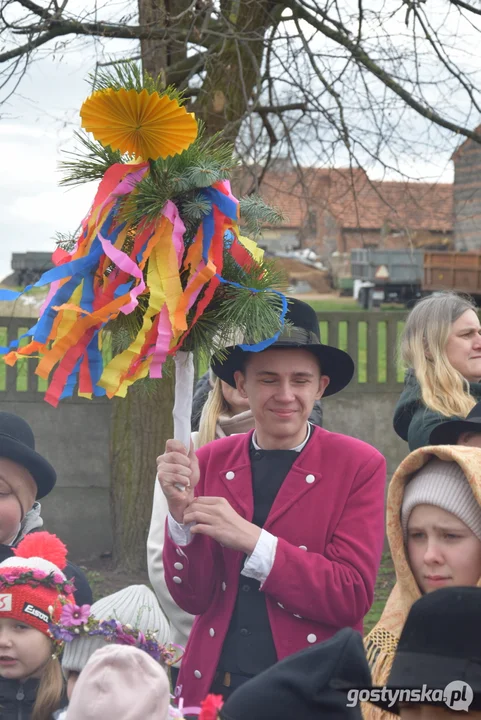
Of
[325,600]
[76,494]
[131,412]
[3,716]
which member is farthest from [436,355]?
[76,494]

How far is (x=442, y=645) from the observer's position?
5.08 ft

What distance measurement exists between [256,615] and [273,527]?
0.78ft

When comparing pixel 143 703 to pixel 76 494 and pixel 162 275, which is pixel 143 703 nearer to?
pixel 162 275

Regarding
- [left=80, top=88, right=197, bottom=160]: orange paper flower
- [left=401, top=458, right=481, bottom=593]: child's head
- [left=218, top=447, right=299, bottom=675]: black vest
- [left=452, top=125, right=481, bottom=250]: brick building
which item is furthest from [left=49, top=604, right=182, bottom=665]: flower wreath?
[left=452, top=125, right=481, bottom=250]: brick building

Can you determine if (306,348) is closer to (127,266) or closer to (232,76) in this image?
(127,266)

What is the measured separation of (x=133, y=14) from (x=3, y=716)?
4.53m

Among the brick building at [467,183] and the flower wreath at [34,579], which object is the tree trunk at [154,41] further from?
the flower wreath at [34,579]

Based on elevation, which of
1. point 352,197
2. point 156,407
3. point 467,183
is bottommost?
point 156,407

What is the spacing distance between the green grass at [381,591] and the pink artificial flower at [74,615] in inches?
146

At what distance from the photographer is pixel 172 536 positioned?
2.60 meters

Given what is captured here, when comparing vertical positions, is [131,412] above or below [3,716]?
above

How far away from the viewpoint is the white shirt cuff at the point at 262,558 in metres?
2.45

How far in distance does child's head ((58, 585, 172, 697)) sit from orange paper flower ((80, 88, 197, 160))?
117 cm

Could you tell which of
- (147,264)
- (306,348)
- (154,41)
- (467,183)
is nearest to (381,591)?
(467,183)
